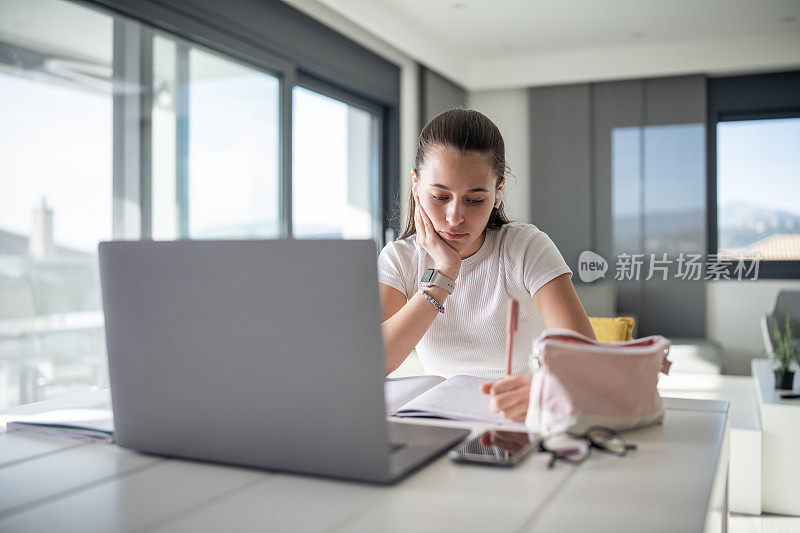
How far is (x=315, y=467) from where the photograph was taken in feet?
2.38

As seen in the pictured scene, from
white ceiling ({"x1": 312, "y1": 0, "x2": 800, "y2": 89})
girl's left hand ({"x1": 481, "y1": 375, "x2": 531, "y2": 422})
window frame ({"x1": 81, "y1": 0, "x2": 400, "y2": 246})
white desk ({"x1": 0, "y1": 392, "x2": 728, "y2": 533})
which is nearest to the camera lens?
white desk ({"x1": 0, "y1": 392, "x2": 728, "y2": 533})

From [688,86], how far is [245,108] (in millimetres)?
3352

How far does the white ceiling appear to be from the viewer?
4195 millimetres

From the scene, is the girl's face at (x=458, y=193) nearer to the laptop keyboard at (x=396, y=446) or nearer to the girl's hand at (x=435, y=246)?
the girl's hand at (x=435, y=246)

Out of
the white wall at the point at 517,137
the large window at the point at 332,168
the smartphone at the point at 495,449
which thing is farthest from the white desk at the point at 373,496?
the white wall at the point at 517,137

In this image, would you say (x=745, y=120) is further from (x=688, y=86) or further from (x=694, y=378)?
(x=694, y=378)

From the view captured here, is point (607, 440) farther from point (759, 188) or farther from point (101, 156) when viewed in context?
point (759, 188)

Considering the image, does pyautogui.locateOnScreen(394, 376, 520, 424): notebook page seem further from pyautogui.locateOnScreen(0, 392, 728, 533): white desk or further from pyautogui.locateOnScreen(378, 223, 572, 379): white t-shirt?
pyautogui.locateOnScreen(378, 223, 572, 379): white t-shirt

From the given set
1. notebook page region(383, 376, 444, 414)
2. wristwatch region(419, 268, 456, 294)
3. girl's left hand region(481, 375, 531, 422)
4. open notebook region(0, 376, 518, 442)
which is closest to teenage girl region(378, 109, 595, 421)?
wristwatch region(419, 268, 456, 294)

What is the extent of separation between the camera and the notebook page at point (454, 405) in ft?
3.09

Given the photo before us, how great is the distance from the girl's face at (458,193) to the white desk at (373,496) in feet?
2.33

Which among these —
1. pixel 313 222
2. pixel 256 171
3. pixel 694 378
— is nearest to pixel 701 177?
pixel 694 378

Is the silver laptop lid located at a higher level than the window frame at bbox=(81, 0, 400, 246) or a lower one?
lower

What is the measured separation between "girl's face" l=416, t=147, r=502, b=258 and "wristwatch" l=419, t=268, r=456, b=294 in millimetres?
118
